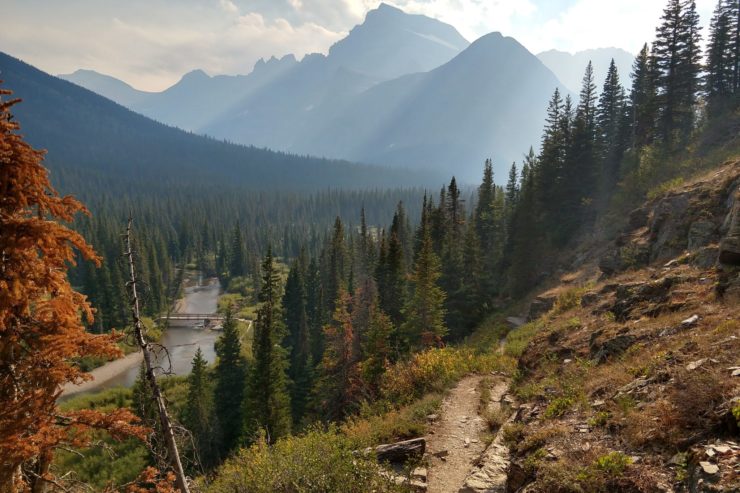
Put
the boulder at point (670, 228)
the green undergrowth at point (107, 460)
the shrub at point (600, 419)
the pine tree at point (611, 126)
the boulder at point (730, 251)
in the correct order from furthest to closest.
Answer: the pine tree at point (611, 126)
the green undergrowth at point (107, 460)
the boulder at point (670, 228)
the boulder at point (730, 251)
the shrub at point (600, 419)

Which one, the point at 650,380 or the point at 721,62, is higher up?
the point at 721,62

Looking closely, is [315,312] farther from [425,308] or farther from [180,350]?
[425,308]

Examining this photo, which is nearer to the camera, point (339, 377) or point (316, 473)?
point (316, 473)

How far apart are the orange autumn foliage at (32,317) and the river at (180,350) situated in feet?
117

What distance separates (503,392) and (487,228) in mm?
52814

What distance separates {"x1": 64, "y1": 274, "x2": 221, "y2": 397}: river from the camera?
59.3m

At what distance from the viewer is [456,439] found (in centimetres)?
1485

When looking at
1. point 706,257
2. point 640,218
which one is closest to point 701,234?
point 706,257

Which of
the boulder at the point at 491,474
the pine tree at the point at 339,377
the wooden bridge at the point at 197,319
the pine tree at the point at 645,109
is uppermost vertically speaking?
the pine tree at the point at 645,109

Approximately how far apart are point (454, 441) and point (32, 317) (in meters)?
13.1

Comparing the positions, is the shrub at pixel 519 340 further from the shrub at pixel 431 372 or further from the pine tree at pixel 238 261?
the pine tree at pixel 238 261

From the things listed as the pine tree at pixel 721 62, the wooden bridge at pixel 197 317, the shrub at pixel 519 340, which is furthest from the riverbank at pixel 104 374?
the pine tree at pixel 721 62

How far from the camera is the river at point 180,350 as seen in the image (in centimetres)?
5934

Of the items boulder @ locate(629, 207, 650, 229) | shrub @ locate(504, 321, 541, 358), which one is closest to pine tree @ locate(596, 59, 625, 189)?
boulder @ locate(629, 207, 650, 229)
